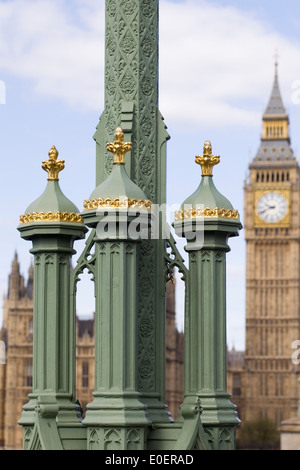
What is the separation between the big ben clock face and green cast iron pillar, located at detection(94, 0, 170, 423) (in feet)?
336

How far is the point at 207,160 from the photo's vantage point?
954cm

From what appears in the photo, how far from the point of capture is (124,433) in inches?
341

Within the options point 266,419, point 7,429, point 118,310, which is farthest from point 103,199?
point 266,419

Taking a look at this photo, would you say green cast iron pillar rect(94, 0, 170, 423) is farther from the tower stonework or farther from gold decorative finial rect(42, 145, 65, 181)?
the tower stonework

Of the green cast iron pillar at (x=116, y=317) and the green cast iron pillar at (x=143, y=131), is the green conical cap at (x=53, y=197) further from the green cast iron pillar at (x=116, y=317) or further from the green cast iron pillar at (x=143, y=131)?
the green cast iron pillar at (x=116, y=317)

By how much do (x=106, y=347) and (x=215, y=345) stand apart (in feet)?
3.47

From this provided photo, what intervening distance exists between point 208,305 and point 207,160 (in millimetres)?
1071

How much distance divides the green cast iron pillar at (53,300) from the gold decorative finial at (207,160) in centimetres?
98

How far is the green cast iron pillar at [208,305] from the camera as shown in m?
9.37

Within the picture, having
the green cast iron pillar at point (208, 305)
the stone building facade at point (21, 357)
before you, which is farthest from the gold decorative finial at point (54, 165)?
the stone building facade at point (21, 357)

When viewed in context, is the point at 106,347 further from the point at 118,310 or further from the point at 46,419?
the point at 46,419

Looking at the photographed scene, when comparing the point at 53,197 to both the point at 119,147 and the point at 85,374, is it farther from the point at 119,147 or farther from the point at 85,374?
the point at 85,374

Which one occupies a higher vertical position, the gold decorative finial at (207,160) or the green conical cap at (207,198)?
the gold decorative finial at (207,160)

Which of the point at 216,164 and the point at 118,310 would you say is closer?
the point at 118,310
